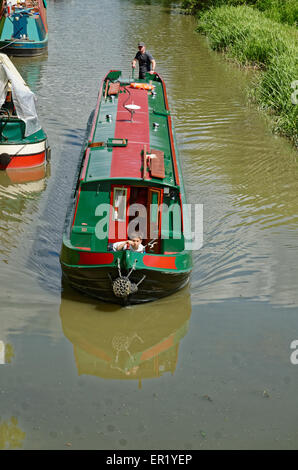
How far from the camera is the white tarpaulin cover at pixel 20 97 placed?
1606 centimetres

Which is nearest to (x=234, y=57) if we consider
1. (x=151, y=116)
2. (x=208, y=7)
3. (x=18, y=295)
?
(x=208, y=7)

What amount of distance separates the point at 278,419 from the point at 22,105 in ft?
35.6

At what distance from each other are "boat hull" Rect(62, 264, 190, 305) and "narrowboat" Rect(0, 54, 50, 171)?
241 inches

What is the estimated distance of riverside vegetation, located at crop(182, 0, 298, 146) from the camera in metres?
20.6

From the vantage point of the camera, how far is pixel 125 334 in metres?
10.5

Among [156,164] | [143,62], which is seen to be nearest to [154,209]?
[156,164]

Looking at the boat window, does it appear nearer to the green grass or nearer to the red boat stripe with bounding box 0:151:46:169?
the red boat stripe with bounding box 0:151:46:169

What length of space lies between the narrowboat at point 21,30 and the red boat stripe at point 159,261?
67.0 feet

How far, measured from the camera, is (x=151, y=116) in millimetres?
14891

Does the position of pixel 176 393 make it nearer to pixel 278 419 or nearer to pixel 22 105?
pixel 278 419

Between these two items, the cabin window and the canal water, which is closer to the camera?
the canal water

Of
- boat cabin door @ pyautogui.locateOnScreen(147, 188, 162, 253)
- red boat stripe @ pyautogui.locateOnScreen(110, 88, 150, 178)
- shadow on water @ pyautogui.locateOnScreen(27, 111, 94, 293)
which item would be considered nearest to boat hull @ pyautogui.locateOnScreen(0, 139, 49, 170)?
shadow on water @ pyautogui.locateOnScreen(27, 111, 94, 293)

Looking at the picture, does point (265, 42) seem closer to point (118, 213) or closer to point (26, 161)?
point (26, 161)

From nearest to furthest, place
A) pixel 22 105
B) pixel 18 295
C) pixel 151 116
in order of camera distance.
Answer: 1. pixel 18 295
2. pixel 151 116
3. pixel 22 105
